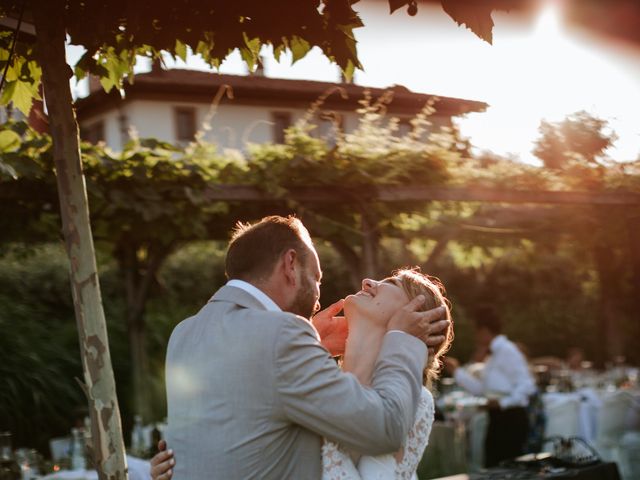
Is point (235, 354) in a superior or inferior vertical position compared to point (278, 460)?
superior

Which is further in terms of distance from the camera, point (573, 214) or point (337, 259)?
point (337, 259)

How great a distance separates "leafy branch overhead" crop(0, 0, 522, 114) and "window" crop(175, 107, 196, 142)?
2399 cm

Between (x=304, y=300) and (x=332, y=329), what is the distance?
0.54 metres

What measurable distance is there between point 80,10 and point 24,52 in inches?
17.0

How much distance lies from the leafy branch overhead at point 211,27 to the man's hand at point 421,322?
3.20 ft

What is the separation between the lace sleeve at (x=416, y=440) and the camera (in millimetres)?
2549

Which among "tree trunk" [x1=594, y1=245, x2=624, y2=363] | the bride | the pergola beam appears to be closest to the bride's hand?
the bride

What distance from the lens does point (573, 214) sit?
8453mm

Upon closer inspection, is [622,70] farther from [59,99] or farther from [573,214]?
[573,214]

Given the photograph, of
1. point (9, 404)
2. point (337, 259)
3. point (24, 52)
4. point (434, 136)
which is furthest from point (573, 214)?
point (337, 259)

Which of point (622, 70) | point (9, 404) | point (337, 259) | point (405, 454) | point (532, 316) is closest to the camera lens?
point (622, 70)

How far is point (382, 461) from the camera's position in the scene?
2.43m

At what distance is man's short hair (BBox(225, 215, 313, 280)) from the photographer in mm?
2367

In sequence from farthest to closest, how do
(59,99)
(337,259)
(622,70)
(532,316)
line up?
(532,316) < (337,259) < (59,99) < (622,70)
